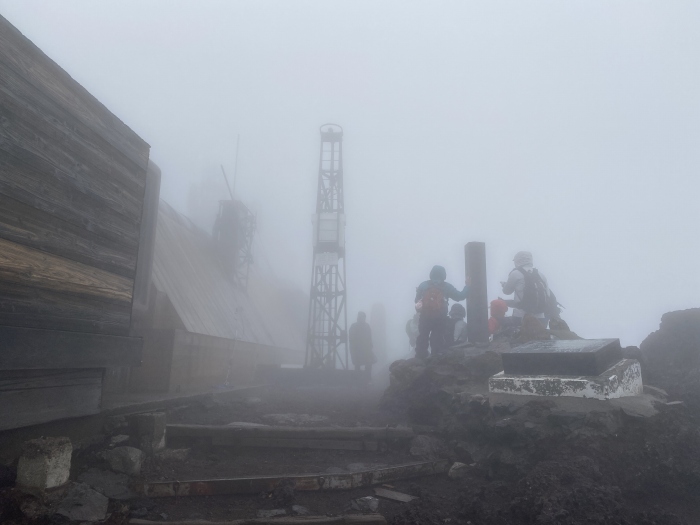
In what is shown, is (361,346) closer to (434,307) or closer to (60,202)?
(434,307)

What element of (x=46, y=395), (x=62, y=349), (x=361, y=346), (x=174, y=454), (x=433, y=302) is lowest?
(x=174, y=454)

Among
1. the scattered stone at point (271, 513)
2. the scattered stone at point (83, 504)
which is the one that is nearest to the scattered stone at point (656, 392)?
the scattered stone at point (271, 513)

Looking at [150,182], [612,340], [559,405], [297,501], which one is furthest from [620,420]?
[150,182]

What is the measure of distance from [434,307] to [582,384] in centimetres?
390

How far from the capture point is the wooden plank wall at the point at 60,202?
3764 mm

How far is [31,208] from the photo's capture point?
12.8 feet

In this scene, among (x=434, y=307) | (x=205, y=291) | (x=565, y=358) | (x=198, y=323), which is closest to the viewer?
(x=565, y=358)

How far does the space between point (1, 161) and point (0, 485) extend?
240 centimetres

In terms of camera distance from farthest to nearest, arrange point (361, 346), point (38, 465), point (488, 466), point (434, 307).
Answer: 1. point (361, 346)
2. point (434, 307)
3. point (488, 466)
4. point (38, 465)

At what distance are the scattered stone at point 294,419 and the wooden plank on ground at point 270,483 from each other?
2561mm

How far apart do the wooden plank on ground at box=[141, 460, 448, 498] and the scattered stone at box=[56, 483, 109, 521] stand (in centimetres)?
44

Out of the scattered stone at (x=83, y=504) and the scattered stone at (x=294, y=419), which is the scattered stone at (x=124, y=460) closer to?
the scattered stone at (x=83, y=504)

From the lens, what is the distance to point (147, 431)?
16.4 ft

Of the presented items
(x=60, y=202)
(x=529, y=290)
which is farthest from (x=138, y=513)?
(x=529, y=290)
